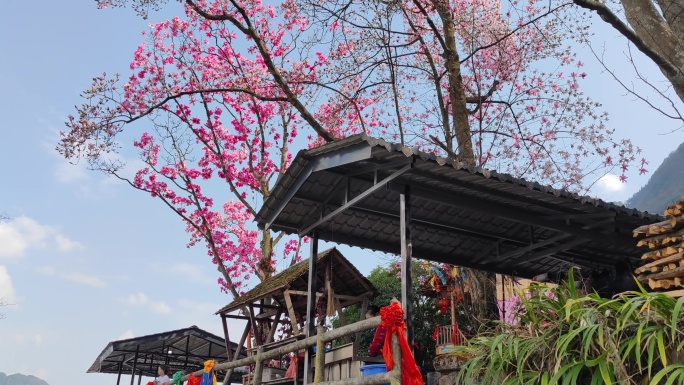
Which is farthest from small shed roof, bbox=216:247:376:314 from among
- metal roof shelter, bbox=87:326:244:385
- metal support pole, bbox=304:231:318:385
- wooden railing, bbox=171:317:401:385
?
metal roof shelter, bbox=87:326:244:385

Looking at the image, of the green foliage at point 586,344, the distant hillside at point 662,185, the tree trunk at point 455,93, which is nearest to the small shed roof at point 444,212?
the green foliage at point 586,344

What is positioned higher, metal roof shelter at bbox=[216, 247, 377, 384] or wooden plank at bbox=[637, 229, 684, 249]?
metal roof shelter at bbox=[216, 247, 377, 384]

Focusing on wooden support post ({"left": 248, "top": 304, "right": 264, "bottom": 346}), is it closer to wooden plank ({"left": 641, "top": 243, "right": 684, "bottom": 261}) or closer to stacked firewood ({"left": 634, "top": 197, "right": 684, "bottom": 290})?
stacked firewood ({"left": 634, "top": 197, "right": 684, "bottom": 290})

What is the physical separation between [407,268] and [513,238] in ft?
10.3

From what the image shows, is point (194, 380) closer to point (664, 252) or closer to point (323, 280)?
point (323, 280)

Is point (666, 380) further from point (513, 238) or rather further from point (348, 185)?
point (513, 238)

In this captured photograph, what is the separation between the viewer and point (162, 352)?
16000mm

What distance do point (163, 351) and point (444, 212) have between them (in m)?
11.0

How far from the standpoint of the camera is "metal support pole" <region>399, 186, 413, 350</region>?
236 inches

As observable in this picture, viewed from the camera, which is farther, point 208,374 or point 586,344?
point 208,374

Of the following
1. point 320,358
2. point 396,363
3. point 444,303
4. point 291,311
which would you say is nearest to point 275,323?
point 291,311

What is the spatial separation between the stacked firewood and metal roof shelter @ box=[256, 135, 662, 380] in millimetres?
896

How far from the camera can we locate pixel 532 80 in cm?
1412

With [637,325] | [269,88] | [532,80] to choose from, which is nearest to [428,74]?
[532,80]
